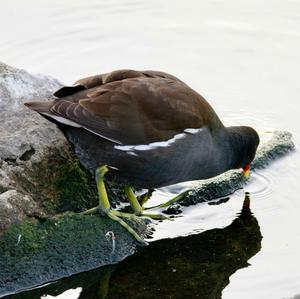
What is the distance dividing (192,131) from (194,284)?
3.66 ft

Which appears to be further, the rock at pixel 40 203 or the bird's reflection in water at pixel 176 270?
the bird's reflection in water at pixel 176 270

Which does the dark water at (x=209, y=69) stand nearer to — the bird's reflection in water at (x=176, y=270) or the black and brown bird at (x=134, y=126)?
the bird's reflection in water at (x=176, y=270)

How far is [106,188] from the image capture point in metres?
6.91

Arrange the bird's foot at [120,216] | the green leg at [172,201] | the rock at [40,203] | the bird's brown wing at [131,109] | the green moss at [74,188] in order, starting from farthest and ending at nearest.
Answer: the green leg at [172,201]
the green moss at [74,188]
the bird's foot at [120,216]
the bird's brown wing at [131,109]
the rock at [40,203]

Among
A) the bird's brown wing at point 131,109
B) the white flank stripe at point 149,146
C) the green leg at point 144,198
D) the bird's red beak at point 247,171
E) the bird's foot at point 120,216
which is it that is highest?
the bird's brown wing at point 131,109

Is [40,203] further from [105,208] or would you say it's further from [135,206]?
[135,206]

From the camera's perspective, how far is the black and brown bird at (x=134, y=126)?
20.2 ft

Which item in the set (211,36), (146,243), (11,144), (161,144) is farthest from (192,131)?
(211,36)

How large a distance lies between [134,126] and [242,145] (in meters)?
1.27

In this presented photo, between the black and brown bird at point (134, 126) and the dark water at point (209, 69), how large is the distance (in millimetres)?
499

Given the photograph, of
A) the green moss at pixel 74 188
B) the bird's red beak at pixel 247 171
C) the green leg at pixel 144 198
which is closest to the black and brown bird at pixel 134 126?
the green moss at pixel 74 188

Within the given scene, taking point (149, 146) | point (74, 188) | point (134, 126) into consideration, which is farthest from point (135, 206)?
point (134, 126)

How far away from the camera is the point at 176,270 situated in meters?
6.26

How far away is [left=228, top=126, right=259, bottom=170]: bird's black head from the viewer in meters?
7.05
